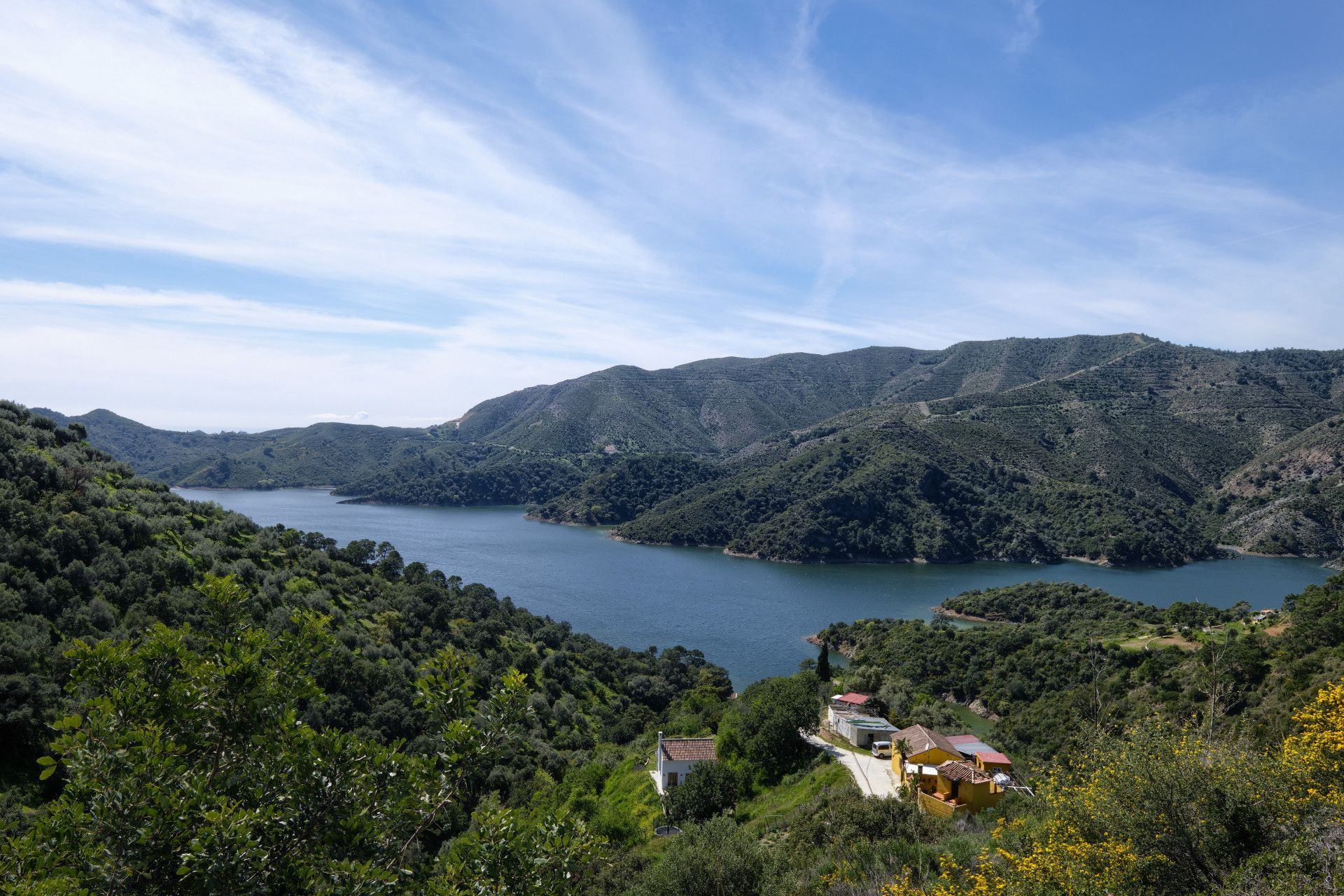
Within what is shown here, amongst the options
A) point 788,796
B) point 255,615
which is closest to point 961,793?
point 788,796

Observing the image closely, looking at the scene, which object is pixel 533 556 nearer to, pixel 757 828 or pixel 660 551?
pixel 660 551

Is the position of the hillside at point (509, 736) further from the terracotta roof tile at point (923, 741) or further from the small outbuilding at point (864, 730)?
the terracotta roof tile at point (923, 741)

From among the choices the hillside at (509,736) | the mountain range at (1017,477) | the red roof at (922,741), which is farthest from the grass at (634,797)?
the mountain range at (1017,477)

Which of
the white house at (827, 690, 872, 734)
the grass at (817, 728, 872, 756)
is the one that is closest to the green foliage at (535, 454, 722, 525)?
the white house at (827, 690, 872, 734)

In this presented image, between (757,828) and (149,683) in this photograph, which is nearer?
(149,683)

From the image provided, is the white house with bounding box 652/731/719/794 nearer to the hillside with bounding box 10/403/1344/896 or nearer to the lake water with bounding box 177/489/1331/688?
the hillside with bounding box 10/403/1344/896

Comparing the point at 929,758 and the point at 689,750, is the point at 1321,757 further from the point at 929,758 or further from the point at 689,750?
the point at 689,750

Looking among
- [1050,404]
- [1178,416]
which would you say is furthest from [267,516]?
[1178,416]
